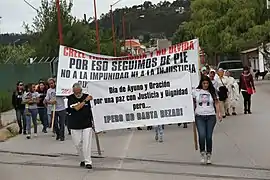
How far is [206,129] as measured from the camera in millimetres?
11203

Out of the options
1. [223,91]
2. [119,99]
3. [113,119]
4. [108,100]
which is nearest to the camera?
[113,119]

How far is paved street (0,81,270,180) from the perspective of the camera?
10.4 meters

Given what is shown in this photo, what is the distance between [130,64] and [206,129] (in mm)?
4646

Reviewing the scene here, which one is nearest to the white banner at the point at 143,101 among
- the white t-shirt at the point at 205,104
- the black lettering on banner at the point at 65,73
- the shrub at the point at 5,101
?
the white t-shirt at the point at 205,104

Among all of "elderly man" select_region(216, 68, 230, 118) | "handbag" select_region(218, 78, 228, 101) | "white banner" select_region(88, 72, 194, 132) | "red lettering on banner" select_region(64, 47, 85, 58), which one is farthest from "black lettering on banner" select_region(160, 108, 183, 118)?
"handbag" select_region(218, 78, 228, 101)

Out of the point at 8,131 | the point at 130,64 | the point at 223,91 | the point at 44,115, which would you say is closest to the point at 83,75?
the point at 130,64

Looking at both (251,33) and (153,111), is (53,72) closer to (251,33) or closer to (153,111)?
(251,33)

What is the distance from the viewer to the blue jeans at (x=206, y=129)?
11141 mm

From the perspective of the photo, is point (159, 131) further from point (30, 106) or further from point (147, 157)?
point (30, 106)

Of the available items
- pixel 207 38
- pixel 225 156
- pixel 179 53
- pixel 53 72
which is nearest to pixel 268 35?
pixel 207 38

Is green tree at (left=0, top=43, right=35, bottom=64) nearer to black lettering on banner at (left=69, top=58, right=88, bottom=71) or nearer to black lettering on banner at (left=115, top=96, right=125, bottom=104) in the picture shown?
black lettering on banner at (left=69, top=58, right=88, bottom=71)

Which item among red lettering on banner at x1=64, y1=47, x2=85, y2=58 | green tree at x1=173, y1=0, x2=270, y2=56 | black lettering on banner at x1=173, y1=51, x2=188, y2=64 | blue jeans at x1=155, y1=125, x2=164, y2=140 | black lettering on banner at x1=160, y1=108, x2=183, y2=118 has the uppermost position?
green tree at x1=173, y1=0, x2=270, y2=56

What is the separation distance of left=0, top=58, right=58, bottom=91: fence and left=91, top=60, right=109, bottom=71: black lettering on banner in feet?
50.7

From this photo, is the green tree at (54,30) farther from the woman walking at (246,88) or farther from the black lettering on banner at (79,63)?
the black lettering on banner at (79,63)
